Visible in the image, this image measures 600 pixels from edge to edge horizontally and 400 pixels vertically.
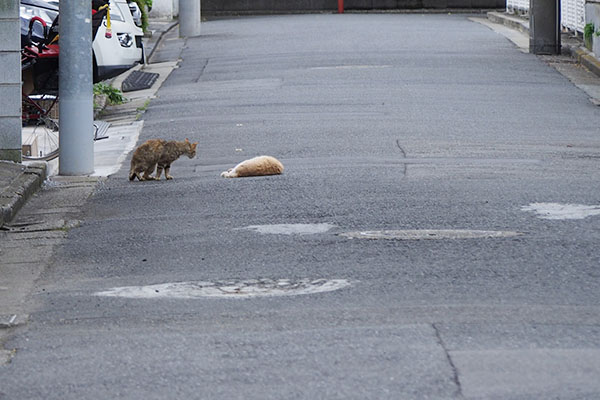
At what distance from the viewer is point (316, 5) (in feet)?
147

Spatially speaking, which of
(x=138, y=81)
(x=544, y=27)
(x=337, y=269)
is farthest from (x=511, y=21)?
(x=337, y=269)

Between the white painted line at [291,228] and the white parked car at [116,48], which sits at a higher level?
the white parked car at [116,48]

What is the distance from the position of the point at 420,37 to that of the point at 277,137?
51.3 ft

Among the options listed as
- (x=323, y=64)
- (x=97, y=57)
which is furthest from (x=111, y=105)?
(x=323, y=64)

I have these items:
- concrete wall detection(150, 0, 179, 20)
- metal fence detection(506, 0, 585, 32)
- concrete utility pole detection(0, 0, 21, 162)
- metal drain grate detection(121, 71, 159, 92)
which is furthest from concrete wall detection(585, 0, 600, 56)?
concrete wall detection(150, 0, 179, 20)

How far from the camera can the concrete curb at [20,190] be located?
32.7ft

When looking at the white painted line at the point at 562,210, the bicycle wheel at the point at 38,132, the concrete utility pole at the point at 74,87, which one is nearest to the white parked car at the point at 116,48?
the bicycle wheel at the point at 38,132

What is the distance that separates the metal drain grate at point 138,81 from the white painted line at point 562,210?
1254 cm

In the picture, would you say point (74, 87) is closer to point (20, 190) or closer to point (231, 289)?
point (20, 190)

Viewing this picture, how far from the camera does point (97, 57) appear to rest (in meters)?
17.3

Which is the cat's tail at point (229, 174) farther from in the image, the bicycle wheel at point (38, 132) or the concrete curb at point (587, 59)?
the concrete curb at point (587, 59)

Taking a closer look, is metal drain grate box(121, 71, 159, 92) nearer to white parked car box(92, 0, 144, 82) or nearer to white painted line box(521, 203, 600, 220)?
white parked car box(92, 0, 144, 82)

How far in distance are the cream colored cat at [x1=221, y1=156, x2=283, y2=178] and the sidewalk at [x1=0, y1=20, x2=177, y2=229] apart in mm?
1675

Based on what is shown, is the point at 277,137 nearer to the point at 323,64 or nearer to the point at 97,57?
the point at 97,57
